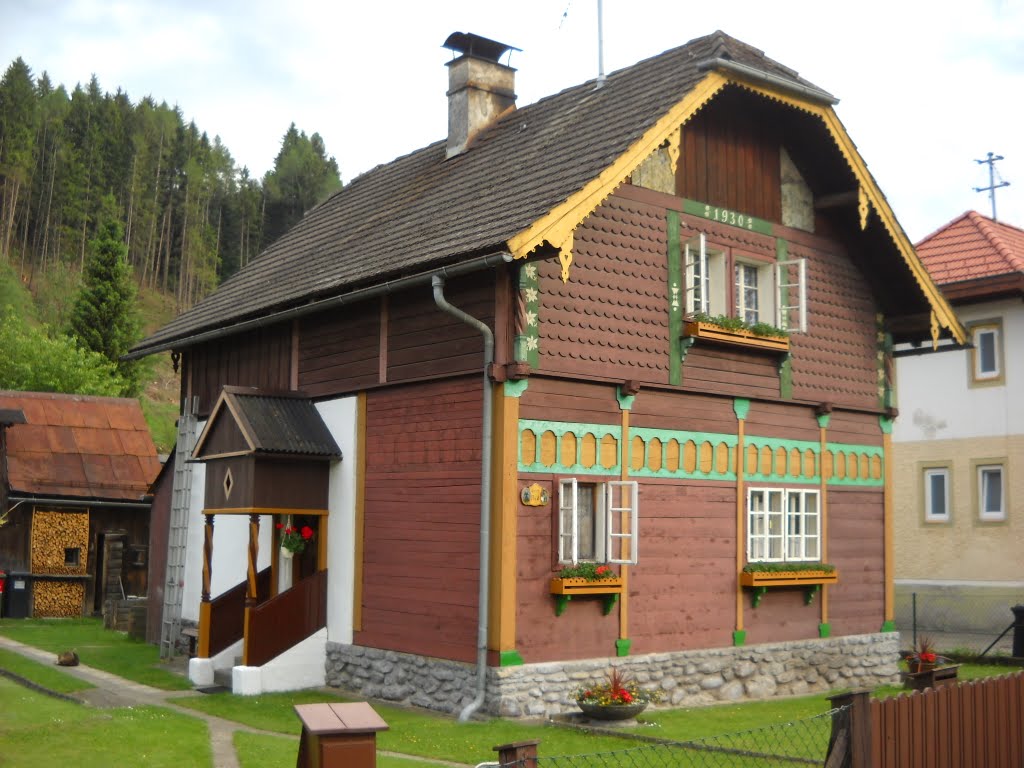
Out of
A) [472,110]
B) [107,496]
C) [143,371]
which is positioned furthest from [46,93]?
[472,110]

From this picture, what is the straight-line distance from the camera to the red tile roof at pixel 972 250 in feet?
82.6

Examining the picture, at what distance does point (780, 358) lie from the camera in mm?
17562

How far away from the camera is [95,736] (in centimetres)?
1246

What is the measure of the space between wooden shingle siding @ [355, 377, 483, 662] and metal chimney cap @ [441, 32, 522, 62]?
6709mm

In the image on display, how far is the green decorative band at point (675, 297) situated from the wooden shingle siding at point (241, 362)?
574cm

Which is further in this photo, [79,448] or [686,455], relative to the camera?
[79,448]

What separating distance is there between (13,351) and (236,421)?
36215mm

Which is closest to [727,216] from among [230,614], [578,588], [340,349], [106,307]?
[340,349]

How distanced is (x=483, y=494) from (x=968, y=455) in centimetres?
1488

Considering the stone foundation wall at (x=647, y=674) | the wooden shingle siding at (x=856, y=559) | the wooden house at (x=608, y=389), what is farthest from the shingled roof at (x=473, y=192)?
the wooden shingle siding at (x=856, y=559)

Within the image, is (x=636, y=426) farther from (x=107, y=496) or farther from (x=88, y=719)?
(x=107, y=496)

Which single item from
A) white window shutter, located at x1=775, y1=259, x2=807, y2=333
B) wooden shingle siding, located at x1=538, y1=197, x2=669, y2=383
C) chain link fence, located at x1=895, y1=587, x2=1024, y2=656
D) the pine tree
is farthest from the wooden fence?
the pine tree

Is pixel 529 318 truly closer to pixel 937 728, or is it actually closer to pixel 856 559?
pixel 937 728

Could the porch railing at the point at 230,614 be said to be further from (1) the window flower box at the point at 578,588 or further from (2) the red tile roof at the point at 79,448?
(2) the red tile roof at the point at 79,448
